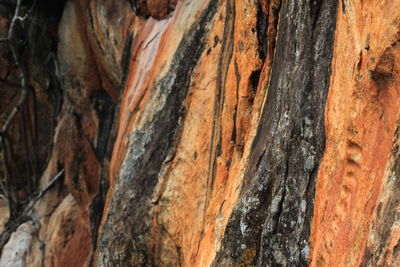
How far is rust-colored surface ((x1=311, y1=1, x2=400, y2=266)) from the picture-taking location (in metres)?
2.32

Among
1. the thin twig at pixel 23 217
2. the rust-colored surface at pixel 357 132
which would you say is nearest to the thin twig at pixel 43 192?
the thin twig at pixel 23 217

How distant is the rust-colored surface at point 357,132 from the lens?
2318mm

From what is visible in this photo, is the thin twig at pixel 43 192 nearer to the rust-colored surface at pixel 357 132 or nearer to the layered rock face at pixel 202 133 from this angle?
the layered rock face at pixel 202 133

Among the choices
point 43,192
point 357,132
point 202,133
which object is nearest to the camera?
point 357,132

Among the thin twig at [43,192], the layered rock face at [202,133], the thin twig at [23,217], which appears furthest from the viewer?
the thin twig at [43,192]

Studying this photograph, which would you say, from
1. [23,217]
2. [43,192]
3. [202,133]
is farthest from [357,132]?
[23,217]

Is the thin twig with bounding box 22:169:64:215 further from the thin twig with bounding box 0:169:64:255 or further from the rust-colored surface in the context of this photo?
the rust-colored surface

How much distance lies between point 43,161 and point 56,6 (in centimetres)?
235

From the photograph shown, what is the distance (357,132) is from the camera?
2.53 meters

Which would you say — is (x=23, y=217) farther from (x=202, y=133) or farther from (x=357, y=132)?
(x=357, y=132)

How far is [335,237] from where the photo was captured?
2537 mm

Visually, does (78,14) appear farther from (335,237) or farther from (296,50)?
(335,237)

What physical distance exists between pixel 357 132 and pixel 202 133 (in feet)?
7.25

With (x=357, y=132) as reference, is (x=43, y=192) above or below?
below
